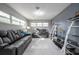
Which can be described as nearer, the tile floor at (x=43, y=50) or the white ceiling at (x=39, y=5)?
the tile floor at (x=43, y=50)

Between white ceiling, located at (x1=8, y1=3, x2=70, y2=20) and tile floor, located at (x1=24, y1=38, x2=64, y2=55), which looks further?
white ceiling, located at (x1=8, y1=3, x2=70, y2=20)

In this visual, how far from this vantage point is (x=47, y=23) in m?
13.3

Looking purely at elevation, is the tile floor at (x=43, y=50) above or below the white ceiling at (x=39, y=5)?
below

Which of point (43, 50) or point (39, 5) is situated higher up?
point (39, 5)

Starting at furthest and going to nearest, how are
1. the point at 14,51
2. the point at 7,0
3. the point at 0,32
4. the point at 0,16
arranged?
the point at 0,16, the point at 0,32, the point at 14,51, the point at 7,0

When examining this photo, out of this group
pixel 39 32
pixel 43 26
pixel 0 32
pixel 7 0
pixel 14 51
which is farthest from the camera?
pixel 43 26

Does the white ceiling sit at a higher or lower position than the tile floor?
higher

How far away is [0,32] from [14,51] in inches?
62.0

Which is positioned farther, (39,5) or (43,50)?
(39,5)
